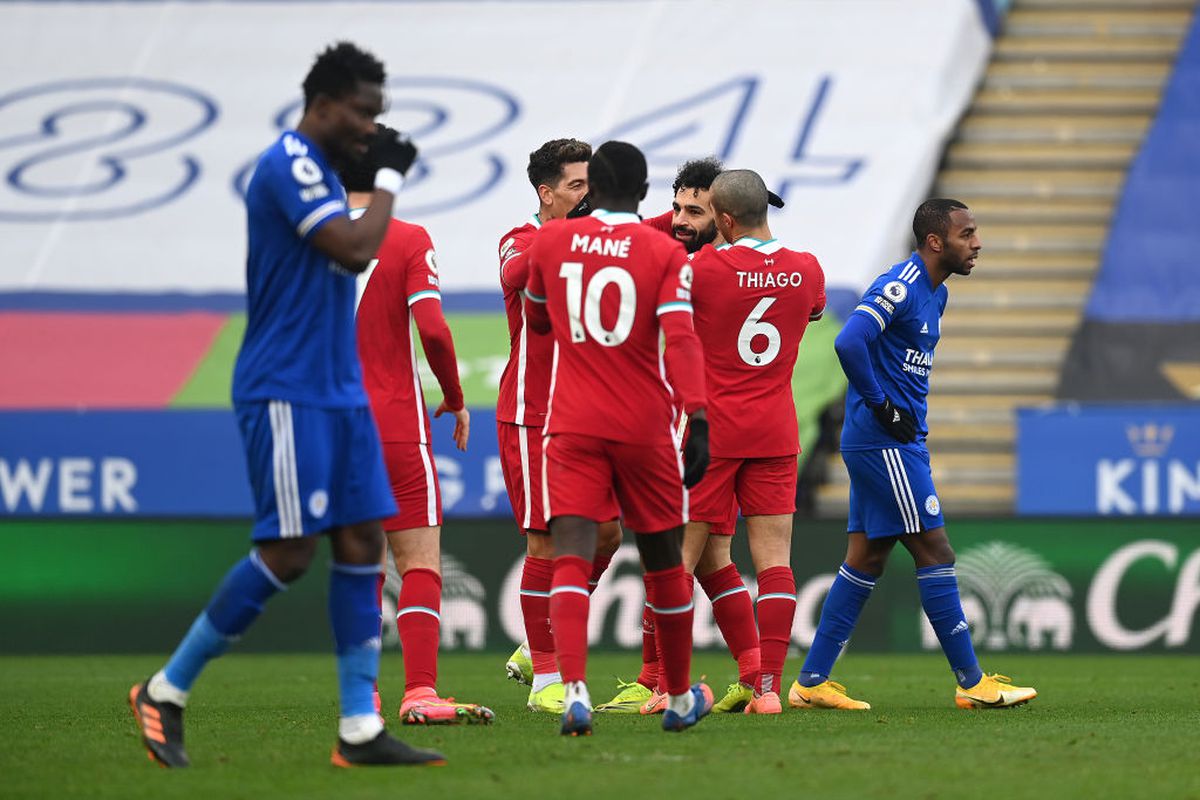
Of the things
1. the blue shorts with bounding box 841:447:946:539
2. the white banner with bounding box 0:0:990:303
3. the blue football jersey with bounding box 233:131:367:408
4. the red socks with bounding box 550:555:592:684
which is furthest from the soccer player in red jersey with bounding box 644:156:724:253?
the white banner with bounding box 0:0:990:303

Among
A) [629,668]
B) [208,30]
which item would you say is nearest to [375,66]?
[629,668]

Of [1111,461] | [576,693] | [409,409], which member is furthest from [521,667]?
[1111,461]

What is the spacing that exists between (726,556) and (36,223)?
1169cm

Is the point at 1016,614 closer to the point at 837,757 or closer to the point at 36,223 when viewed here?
the point at 837,757

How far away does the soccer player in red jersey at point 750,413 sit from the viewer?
8094mm

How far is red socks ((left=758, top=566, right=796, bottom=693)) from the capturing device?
27.1 feet

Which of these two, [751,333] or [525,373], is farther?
[525,373]

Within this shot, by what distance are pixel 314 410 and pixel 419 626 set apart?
1995mm

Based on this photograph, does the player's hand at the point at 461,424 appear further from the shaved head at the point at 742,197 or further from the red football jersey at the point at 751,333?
the shaved head at the point at 742,197

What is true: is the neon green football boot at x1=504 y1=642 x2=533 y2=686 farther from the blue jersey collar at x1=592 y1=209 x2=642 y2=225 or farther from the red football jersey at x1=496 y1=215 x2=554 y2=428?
the blue jersey collar at x1=592 y1=209 x2=642 y2=225

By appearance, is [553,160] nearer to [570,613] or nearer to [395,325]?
[395,325]

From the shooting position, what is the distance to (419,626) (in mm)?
7734

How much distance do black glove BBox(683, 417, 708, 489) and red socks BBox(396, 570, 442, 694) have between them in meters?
1.61

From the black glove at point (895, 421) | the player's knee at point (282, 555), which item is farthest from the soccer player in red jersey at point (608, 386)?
the black glove at point (895, 421)
